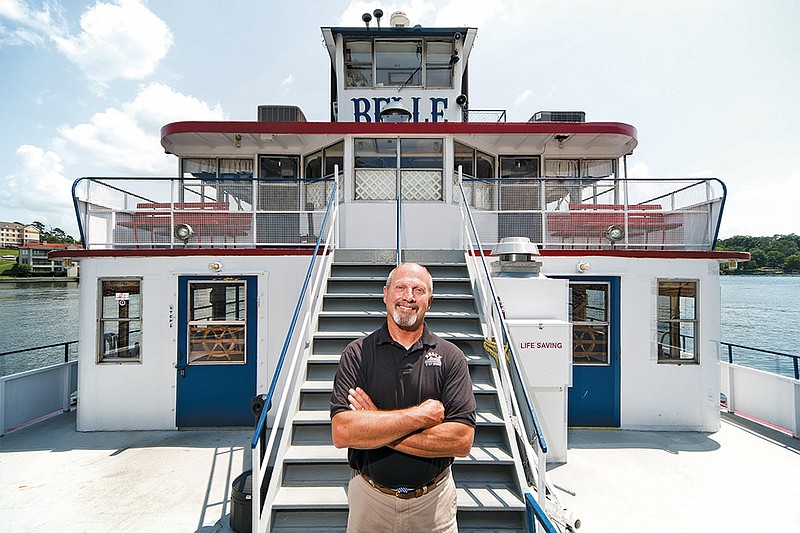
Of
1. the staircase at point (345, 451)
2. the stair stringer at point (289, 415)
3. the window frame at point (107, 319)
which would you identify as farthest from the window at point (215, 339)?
the staircase at point (345, 451)

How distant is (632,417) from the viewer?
686cm

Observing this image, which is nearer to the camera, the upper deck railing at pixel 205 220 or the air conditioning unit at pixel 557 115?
the upper deck railing at pixel 205 220

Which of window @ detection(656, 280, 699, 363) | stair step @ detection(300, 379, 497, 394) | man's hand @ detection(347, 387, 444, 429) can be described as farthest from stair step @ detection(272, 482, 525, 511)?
window @ detection(656, 280, 699, 363)

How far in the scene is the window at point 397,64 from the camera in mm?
10047

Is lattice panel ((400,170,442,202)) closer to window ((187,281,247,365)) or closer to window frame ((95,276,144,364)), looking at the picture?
window ((187,281,247,365))

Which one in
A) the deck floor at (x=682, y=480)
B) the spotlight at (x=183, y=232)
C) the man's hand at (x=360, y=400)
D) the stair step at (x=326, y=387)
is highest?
the spotlight at (x=183, y=232)

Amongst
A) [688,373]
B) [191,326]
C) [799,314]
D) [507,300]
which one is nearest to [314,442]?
[507,300]

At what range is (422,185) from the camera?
814 centimetres

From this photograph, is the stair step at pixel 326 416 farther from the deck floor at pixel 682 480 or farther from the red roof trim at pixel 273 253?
the red roof trim at pixel 273 253

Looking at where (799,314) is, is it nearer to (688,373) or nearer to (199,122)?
(688,373)

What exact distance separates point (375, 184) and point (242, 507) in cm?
580

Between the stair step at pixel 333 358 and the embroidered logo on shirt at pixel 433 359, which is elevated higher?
the embroidered logo on shirt at pixel 433 359

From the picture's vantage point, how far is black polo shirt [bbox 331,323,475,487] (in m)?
2.44

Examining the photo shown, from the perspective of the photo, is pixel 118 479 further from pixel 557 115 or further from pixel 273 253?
pixel 557 115
